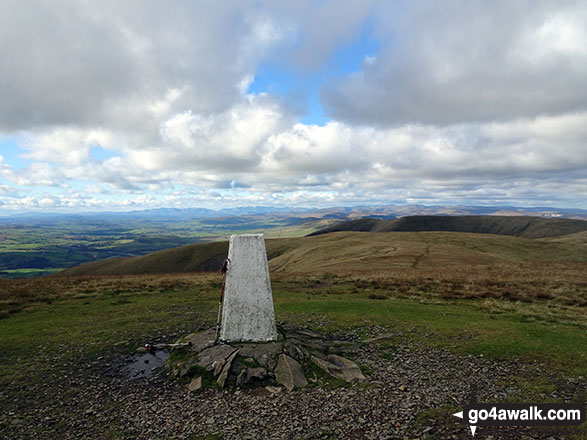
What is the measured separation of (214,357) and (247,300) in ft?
7.75

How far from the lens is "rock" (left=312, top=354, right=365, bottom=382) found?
10773 millimetres

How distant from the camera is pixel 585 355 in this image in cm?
1178

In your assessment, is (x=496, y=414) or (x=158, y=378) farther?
(x=158, y=378)

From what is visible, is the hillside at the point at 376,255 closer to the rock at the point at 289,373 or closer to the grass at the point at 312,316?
the grass at the point at 312,316

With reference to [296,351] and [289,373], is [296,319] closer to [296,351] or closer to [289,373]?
[296,351]

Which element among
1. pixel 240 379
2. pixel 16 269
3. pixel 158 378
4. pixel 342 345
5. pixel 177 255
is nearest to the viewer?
pixel 240 379

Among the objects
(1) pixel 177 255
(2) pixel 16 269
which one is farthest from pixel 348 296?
(2) pixel 16 269

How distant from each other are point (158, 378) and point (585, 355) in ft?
53.3

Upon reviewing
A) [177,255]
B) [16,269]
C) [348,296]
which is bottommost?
[16,269]

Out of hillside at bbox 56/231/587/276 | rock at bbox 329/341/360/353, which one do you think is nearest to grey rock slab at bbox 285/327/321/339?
rock at bbox 329/341/360/353

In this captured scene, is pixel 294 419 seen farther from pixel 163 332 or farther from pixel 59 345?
pixel 59 345

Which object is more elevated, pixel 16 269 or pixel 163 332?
pixel 163 332

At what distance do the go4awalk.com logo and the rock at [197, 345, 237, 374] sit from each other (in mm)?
7494

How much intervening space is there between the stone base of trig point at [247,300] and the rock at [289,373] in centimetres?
133
